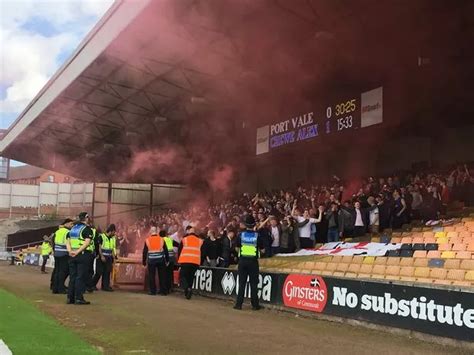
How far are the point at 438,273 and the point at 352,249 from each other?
12.9ft

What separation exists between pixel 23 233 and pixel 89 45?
78.3ft

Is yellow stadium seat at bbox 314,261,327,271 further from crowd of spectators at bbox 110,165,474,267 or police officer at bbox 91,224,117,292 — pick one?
police officer at bbox 91,224,117,292

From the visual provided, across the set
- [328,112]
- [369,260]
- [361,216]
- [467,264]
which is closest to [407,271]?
[467,264]

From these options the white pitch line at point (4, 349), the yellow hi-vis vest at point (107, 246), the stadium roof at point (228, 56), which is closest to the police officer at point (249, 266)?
the yellow hi-vis vest at point (107, 246)

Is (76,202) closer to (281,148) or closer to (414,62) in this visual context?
(281,148)

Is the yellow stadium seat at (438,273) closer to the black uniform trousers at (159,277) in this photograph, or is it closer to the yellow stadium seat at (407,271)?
the yellow stadium seat at (407,271)

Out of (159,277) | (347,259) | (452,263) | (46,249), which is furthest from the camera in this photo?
(46,249)

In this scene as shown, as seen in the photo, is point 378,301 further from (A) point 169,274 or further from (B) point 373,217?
(B) point 373,217

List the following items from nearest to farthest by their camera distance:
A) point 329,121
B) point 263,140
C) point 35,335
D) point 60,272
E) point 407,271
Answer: point 35,335
point 407,271
point 60,272
point 329,121
point 263,140

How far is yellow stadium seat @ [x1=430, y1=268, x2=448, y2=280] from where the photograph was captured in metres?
7.93

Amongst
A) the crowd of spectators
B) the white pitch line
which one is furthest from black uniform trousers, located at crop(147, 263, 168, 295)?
the white pitch line

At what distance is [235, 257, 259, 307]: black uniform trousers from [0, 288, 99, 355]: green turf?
324cm

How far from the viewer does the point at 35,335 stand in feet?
19.8

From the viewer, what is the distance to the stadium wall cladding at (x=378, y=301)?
243 inches
